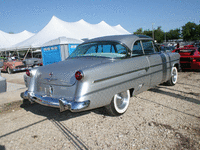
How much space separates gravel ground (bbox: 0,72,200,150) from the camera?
2391 mm

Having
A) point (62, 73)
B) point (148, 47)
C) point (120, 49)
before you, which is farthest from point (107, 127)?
point (148, 47)

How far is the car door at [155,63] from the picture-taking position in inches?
153

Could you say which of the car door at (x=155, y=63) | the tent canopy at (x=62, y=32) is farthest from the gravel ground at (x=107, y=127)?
the tent canopy at (x=62, y=32)

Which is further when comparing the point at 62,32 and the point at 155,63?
the point at 62,32

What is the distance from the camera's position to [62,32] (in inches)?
806

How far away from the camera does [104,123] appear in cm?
305

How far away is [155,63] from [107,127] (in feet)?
6.87

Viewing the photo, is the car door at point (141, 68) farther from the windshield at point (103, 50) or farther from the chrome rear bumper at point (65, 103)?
the chrome rear bumper at point (65, 103)

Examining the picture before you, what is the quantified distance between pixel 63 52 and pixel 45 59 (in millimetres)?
2516

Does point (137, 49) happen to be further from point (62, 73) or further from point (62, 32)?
point (62, 32)

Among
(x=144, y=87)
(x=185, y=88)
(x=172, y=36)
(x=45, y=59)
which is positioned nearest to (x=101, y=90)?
(x=144, y=87)

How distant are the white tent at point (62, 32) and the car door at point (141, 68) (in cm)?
1637

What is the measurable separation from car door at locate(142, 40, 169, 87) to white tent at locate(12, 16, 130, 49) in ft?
52.8

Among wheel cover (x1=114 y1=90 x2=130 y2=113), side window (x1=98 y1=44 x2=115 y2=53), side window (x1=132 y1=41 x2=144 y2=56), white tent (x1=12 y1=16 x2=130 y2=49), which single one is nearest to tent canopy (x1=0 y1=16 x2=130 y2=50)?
white tent (x1=12 y1=16 x2=130 y2=49)
